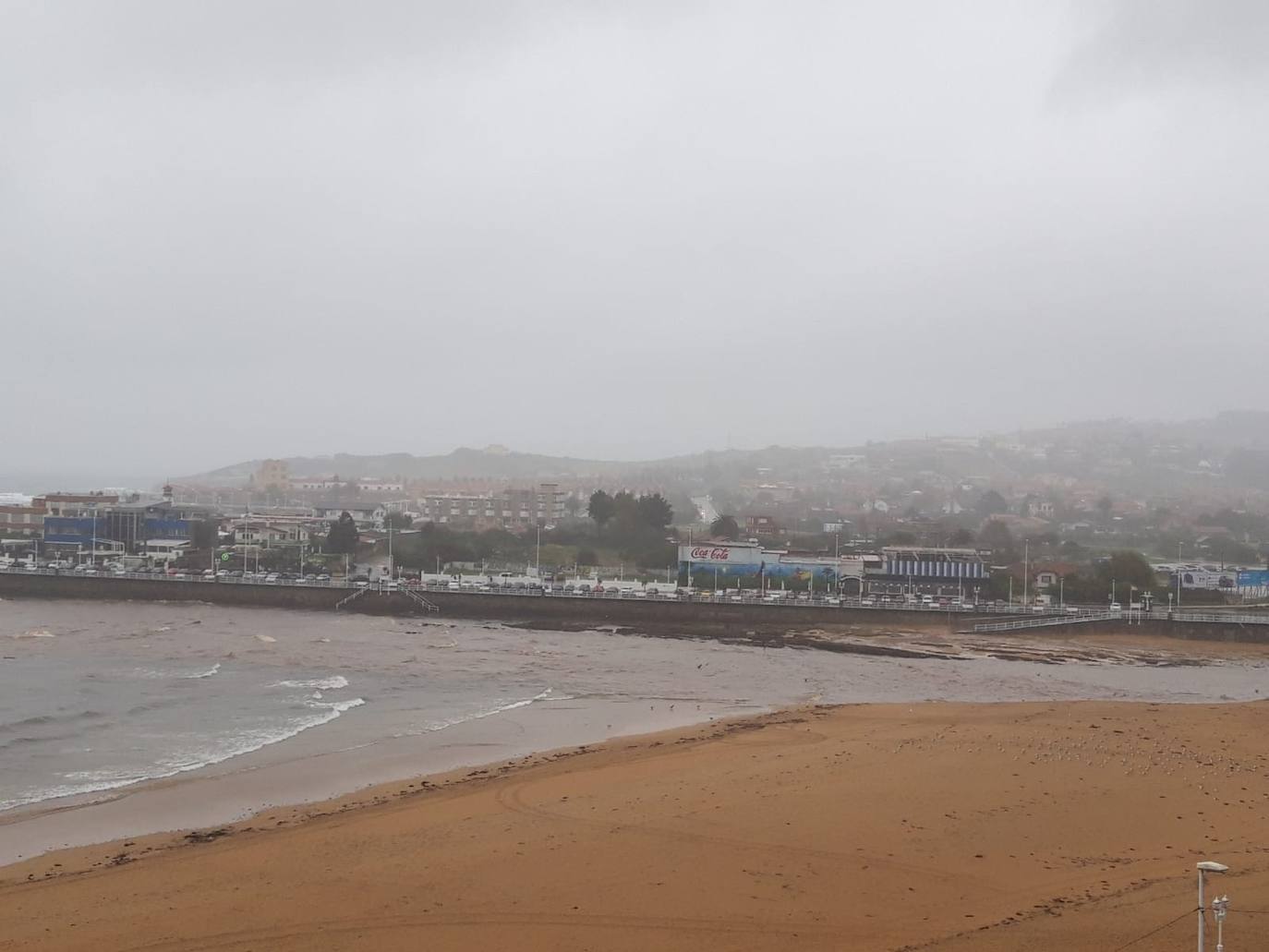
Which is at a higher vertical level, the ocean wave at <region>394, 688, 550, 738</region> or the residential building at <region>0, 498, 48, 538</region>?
the residential building at <region>0, 498, 48, 538</region>

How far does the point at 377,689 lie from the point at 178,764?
24.2 ft

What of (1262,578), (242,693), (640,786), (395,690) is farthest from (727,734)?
(1262,578)

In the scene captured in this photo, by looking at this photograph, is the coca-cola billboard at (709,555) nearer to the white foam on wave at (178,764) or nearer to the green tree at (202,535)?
the green tree at (202,535)

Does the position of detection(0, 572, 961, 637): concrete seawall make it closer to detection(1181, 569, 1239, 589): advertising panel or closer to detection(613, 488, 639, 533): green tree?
detection(1181, 569, 1239, 589): advertising panel

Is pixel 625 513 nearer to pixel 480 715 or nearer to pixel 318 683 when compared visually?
A: pixel 318 683

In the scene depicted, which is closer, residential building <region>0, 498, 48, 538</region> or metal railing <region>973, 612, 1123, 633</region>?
metal railing <region>973, 612, 1123, 633</region>

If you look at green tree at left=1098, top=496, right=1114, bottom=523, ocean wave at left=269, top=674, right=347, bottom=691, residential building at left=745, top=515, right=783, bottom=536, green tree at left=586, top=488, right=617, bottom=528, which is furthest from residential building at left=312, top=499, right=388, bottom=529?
green tree at left=1098, top=496, right=1114, bottom=523

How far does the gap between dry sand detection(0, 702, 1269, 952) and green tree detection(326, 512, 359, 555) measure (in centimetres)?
4394

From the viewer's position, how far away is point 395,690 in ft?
70.6

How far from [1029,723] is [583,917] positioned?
11.2 meters

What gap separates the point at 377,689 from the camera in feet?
71.3

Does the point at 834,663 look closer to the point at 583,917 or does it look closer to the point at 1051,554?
the point at 583,917

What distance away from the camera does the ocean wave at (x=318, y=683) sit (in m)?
21.6

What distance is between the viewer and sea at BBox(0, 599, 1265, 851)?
15.0m
